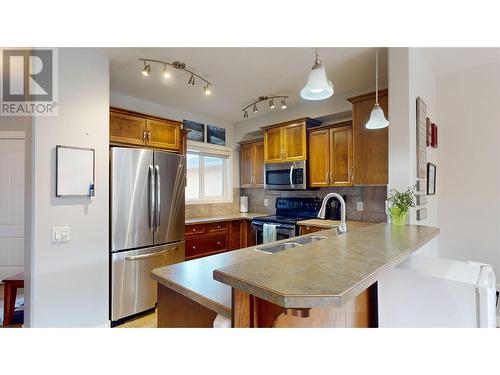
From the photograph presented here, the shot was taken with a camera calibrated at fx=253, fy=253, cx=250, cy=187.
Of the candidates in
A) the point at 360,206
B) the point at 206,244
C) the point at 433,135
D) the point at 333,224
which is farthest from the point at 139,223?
the point at 433,135

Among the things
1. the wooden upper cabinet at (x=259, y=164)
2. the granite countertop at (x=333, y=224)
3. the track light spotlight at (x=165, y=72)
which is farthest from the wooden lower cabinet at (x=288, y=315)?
the wooden upper cabinet at (x=259, y=164)

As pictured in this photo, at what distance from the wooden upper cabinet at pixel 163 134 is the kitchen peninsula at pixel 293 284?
1.94 m

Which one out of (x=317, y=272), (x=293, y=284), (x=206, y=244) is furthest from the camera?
(x=206, y=244)

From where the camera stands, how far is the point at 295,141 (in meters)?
3.74

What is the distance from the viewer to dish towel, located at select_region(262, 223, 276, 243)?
11.6ft

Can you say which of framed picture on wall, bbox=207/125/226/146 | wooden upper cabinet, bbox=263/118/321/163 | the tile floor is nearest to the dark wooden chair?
the tile floor

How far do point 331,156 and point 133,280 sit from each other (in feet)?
9.18

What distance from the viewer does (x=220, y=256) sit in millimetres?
1709

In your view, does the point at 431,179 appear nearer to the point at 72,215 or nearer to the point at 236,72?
the point at 236,72

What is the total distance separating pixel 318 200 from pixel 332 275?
10.2 ft

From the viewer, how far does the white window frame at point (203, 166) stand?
14.2ft

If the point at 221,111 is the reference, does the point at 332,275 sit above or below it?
below
